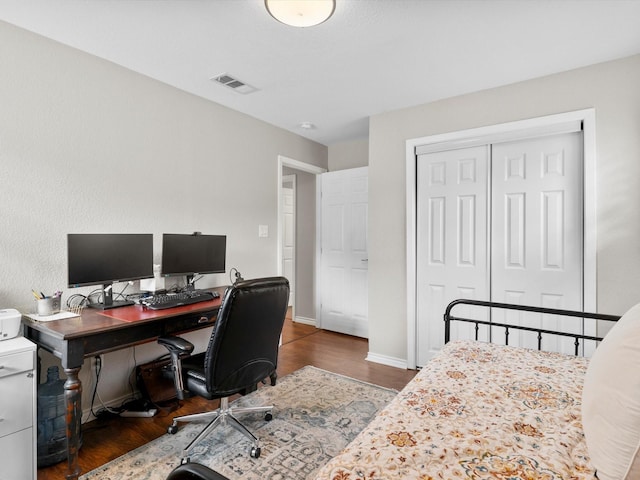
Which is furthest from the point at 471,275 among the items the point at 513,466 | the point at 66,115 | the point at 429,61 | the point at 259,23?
the point at 66,115

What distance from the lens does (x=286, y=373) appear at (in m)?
3.24

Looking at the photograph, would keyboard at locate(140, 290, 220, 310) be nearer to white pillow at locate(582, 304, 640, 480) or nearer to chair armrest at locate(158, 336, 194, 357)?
chair armrest at locate(158, 336, 194, 357)

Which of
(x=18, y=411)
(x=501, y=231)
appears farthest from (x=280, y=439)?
(x=501, y=231)

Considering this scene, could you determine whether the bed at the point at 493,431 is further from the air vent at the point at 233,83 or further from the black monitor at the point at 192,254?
the air vent at the point at 233,83

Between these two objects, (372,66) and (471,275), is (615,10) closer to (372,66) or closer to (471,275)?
(372,66)

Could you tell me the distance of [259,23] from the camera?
2035mm

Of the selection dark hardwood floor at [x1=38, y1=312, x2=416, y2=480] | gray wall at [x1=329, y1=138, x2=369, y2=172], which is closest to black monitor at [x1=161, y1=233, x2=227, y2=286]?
dark hardwood floor at [x1=38, y1=312, x2=416, y2=480]

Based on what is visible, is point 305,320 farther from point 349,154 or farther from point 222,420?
point 222,420

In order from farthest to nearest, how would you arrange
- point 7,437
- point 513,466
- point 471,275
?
point 471,275, point 7,437, point 513,466

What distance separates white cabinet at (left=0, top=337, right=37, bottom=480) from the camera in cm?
167

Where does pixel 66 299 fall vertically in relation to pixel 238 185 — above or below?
below

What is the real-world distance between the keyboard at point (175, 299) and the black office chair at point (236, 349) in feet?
1.09

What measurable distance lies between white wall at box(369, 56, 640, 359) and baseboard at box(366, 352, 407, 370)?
29mm

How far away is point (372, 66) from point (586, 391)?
2.32 m
